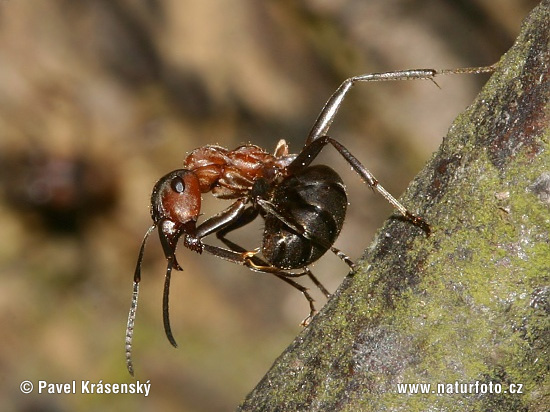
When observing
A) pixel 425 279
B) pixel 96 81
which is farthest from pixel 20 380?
pixel 425 279

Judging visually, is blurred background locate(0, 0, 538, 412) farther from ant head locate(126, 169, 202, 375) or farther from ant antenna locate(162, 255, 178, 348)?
ant antenna locate(162, 255, 178, 348)

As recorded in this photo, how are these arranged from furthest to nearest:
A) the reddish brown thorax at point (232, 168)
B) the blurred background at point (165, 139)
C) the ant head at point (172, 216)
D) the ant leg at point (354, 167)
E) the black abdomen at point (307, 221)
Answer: the blurred background at point (165, 139), the reddish brown thorax at point (232, 168), the ant head at point (172, 216), the black abdomen at point (307, 221), the ant leg at point (354, 167)

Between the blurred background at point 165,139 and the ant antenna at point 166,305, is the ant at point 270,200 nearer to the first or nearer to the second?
the ant antenna at point 166,305

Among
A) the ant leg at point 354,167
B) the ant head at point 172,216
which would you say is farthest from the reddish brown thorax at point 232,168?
the ant head at point 172,216

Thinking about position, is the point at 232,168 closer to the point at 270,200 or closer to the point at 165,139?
the point at 270,200

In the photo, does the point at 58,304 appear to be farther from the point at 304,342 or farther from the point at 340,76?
the point at 304,342

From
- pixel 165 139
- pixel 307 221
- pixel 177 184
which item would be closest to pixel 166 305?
pixel 177 184

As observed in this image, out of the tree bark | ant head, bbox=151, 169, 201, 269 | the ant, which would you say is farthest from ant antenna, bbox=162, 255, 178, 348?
the tree bark
